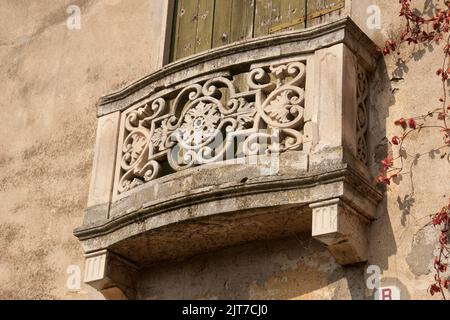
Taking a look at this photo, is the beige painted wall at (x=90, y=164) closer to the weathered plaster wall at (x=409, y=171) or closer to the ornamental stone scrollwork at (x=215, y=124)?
the weathered plaster wall at (x=409, y=171)

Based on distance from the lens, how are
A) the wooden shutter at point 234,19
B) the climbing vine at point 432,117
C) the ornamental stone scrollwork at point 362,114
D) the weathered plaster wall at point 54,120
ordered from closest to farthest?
1. the climbing vine at point 432,117
2. the ornamental stone scrollwork at point 362,114
3. the wooden shutter at point 234,19
4. the weathered plaster wall at point 54,120

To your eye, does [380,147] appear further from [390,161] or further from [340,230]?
[340,230]

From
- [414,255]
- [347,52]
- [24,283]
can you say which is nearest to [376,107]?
[347,52]

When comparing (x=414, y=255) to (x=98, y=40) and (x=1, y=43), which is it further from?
(x=1, y=43)

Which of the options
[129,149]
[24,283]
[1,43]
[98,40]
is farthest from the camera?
[1,43]

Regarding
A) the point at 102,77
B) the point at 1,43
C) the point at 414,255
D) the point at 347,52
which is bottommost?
the point at 414,255

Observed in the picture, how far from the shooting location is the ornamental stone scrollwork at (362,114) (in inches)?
308

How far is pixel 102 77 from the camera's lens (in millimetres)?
9938

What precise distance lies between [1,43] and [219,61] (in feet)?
11.6

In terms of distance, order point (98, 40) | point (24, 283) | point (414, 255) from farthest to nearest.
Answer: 1. point (98, 40)
2. point (24, 283)
3. point (414, 255)

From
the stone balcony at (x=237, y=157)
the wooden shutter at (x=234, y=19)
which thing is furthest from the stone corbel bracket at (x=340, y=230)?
the wooden shutter at (x=234, y=19)

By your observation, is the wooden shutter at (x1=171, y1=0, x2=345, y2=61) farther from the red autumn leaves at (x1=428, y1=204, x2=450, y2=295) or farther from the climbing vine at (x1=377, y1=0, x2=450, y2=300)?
the red autumn leaves at (x1=428, y1=204, x2=450, y2=295)

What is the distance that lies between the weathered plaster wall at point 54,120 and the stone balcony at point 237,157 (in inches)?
32.1

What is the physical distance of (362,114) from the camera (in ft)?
26.2
